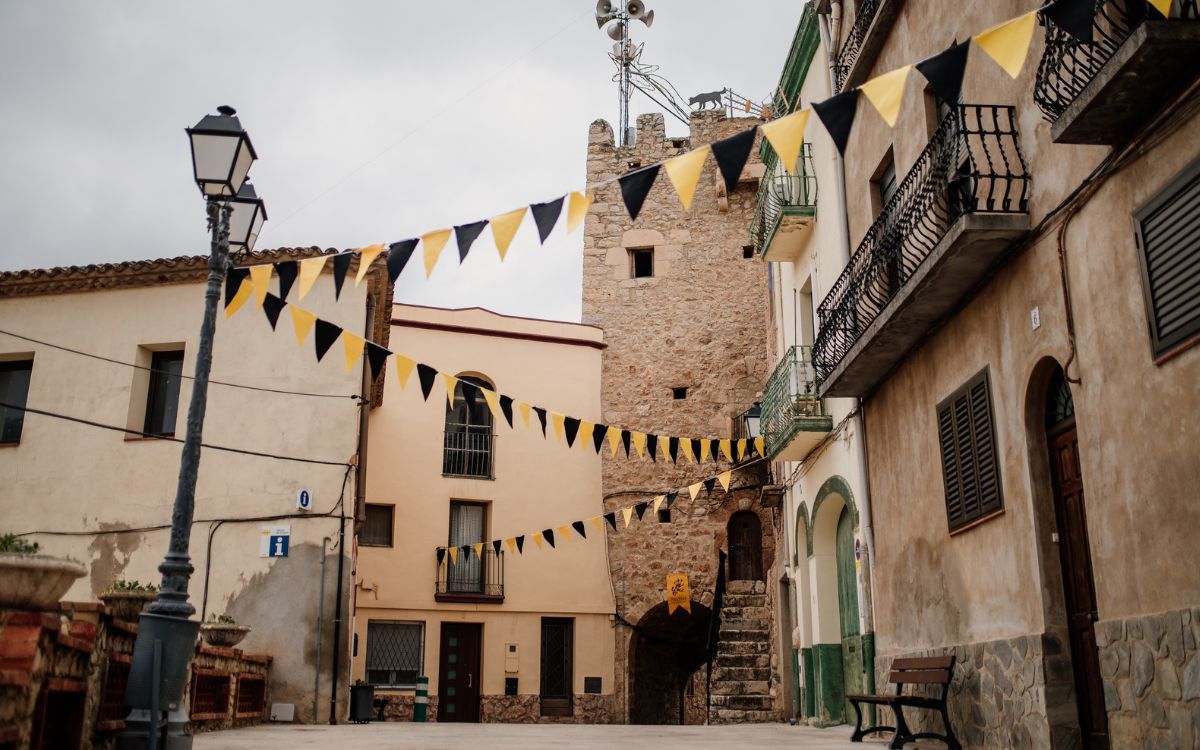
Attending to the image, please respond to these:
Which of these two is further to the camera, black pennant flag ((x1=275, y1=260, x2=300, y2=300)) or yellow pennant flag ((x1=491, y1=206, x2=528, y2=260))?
black pennant flag ((x1=275, y1=260, x2=300, y2=300))

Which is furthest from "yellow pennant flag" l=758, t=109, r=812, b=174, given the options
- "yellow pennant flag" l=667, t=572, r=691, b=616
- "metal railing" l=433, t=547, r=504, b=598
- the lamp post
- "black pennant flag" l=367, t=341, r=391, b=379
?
"yellow pennant flag" l=667, t=572, r=691, b=616

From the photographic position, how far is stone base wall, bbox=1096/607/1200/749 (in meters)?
5.34

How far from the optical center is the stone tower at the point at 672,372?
851 inches

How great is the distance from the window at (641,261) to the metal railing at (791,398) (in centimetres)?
966

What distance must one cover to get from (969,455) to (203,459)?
10167mm

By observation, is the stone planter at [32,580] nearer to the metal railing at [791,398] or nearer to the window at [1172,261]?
the window at [1172,261]

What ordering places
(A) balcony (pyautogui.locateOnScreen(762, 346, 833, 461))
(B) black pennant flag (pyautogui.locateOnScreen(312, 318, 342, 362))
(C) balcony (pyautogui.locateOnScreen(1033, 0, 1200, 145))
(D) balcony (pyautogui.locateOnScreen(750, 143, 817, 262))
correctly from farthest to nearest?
1. (D) balcony (pyautogui.locateOnScreen(750, 143, 817, 262))
2. (A) balcony (pyautogui.locateOnScreen(762, 346, 833, 461))
3. (B) black pennant flag (pyautogui.locateOnScreen(312, 318, 342, 362))
4. (C) balcony (pyautogui.locateOnScreen(1033, 0, 1200, 145))

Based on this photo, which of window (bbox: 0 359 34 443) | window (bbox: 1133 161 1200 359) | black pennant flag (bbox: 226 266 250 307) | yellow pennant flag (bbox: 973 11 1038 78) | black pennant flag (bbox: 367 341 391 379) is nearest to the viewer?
window (bbox: 1133 161 1200 359)

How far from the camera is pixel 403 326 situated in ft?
71.3

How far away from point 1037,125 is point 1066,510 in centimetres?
259

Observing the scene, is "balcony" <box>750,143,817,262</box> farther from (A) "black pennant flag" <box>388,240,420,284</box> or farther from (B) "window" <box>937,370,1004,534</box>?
(A) "black pennant flag" <box>388,240,420,284</box>

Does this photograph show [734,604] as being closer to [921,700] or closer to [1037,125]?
[921,700]

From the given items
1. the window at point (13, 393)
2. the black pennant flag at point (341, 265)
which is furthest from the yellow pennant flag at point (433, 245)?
the window at point (13, 393)

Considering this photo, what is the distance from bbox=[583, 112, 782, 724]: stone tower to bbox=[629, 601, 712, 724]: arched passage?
0.03 metres
